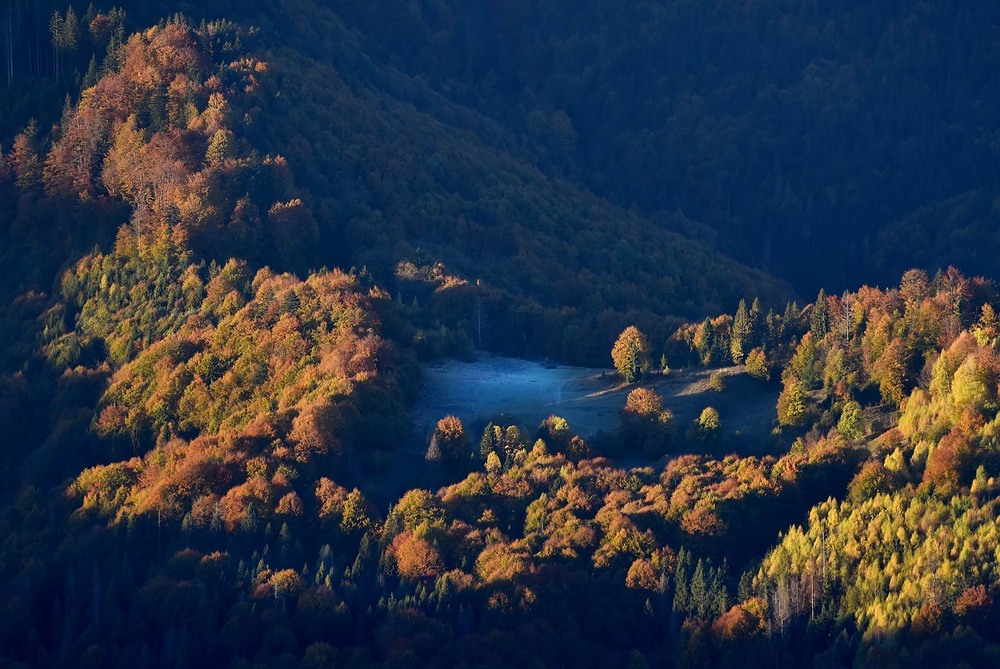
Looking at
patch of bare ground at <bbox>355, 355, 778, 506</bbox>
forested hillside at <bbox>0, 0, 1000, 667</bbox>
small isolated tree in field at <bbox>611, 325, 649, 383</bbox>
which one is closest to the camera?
forested hillside at <bbox>0, 0, 1000, 667</bbox>

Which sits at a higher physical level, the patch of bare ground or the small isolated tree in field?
the small isolated tree in field

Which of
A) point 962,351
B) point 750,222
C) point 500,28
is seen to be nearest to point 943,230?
point 750,222

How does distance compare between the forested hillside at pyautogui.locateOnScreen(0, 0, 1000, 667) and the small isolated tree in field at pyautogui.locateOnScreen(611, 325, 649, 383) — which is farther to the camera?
the small isolated tree in field at pyautogui.locateOnScreen(611, 325, 649, 383)

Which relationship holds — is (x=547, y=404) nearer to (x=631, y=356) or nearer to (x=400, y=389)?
(x=631, y=356)

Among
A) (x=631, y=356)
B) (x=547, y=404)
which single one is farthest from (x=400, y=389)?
(x=631, y=356)

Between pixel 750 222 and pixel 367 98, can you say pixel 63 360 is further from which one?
pixel 750 222
